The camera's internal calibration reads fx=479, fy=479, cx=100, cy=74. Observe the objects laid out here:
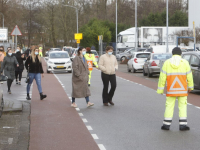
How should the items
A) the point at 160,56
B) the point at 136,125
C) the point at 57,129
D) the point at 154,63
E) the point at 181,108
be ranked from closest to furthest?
the point at 181,108 → the point at 57,129 → the point at 136,125 → the point at 154,63 → the point at 160,56

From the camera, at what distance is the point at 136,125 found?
995 centimetres

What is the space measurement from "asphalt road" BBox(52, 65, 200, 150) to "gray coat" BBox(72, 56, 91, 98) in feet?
1.43

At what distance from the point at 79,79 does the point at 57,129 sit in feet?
12.4

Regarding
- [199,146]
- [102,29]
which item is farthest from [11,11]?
[199,146]

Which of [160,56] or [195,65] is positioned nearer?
[195,65]

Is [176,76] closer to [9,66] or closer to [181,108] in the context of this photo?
[181,108]

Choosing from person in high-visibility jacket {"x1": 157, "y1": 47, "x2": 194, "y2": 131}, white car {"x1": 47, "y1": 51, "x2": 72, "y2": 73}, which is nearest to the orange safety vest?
person in high-visibility jacket {"x1": 157, "y1": 47, "x2": 194, "y2": 131}

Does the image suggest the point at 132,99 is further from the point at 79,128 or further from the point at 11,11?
the point at 11,11

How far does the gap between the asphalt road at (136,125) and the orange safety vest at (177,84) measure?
73 cm

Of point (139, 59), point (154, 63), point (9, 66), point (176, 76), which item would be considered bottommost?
point (154, 63)

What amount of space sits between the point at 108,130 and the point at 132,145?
156 cm

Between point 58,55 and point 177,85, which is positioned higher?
point 58,55

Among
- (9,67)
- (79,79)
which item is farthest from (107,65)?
(9,67)

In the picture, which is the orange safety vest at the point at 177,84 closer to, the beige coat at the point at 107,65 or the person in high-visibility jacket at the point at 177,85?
the person in high-visibility jacket at the point at 177,85
